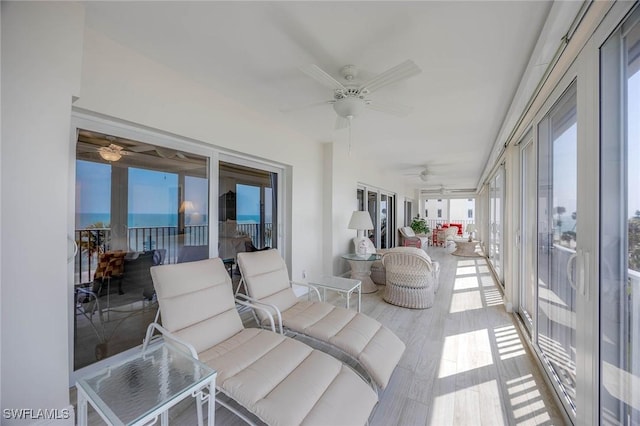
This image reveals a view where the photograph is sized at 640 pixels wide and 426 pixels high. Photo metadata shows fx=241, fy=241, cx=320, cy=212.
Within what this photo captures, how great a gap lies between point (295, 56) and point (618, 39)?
1.87 meters

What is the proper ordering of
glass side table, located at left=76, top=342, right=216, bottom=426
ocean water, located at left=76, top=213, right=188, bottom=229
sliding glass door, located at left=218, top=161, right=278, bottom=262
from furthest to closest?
sliding glass door, located at left=218, top=161, right=278, bottom=262
ocean water, located at left=76, top=213, right=188, bottom=229
glass side table, located at left=76, top=342, right=216, bottom=426

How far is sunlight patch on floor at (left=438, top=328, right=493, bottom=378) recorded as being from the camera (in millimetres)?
2123

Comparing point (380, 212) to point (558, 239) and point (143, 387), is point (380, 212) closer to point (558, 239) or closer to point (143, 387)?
point (558, 239)

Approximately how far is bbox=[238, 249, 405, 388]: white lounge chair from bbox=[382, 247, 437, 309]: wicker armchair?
1.35 m

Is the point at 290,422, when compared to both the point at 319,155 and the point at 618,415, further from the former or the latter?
the point at 319,155

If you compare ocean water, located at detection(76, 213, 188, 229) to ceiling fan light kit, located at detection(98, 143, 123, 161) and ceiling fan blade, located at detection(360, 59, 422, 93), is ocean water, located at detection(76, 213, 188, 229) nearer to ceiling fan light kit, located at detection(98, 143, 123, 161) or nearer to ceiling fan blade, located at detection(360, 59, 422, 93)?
ceiling fan light kit, located at detection(98, 143, 123, 161)

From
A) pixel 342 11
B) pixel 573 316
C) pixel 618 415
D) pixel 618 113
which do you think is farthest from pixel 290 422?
pixel 342 11

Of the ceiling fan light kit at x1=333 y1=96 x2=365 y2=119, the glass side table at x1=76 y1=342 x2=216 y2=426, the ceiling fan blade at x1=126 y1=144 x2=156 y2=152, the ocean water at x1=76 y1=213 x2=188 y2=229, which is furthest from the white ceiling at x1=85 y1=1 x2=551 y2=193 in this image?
the glass side table at x1=76 y1=342 x2=216 y2=426

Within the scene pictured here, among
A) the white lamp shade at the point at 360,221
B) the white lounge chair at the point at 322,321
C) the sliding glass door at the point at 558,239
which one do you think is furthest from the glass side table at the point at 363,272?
the sliding glass door at the point at 558,239

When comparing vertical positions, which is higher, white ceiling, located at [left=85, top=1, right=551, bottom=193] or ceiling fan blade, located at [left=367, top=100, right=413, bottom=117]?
white ceiling, located at [left=85, top=1, right=551, bottom=193]

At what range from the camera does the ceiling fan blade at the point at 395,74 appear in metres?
1.52

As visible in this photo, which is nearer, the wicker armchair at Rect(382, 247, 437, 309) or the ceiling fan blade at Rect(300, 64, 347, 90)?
the ceiling fan blade at Rect(300, 64, 347, 90)

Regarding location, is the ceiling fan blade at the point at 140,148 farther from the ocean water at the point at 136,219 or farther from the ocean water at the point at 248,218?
the ocean water at the point at 248,218

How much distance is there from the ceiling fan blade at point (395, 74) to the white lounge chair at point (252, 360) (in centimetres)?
195
